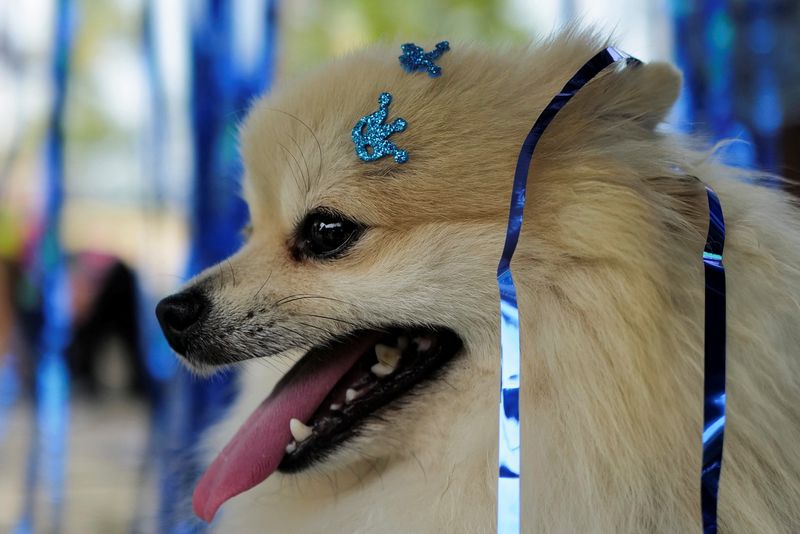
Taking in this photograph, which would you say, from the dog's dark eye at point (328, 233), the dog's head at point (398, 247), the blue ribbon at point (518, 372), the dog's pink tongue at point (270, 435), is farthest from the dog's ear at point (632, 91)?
the dog's pink tongue at point (270, 435)

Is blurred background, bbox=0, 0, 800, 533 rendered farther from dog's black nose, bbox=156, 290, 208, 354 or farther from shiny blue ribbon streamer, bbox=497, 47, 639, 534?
shiny blue ribbon streamer, bbox=497, 47, 639, 534

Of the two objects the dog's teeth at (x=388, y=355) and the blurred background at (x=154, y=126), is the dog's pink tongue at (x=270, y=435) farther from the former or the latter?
the blurred background at (x=154, y=126)

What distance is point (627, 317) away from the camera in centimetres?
92

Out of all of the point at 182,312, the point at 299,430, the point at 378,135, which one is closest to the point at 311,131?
the point at 378,135

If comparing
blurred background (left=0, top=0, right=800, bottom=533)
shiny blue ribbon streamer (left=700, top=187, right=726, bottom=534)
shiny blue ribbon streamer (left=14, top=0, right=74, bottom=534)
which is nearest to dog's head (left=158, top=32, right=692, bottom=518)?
shiny blue ribbon streamer (left=700, top=187, right=726, bottom=534)

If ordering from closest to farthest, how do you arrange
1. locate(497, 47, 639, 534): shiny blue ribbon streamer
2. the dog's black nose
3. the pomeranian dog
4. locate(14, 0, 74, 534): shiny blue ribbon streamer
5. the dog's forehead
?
locate(497, 47, 639, 534): shiny blue ribbon streamer
the pomeranian dog
the dog's forehead
the dog's black nose
locate(14, 0, 74, 534): shiny blue ribbon streamer

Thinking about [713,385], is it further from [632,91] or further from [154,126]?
[154,126]

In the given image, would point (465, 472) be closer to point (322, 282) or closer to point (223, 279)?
point (322, 282)

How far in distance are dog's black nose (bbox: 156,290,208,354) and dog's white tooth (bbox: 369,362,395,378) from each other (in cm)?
30

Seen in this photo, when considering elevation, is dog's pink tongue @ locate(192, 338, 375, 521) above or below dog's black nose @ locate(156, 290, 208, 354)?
below

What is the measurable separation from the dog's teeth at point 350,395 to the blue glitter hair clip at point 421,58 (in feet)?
1.72

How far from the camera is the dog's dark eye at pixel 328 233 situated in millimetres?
1097

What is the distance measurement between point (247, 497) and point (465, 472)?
0.51 m

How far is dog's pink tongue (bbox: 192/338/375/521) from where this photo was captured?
1.14 m
